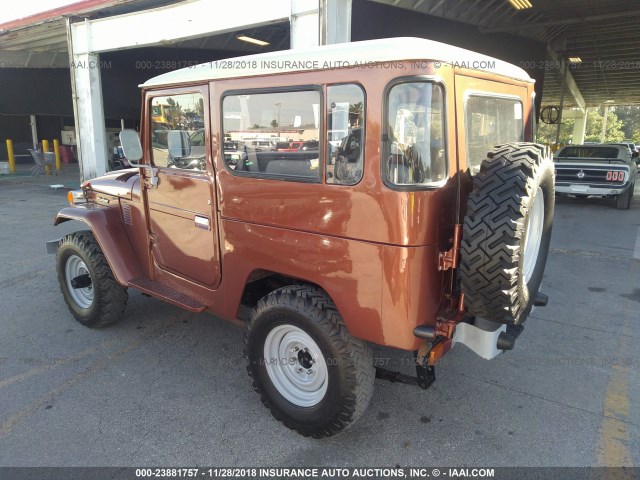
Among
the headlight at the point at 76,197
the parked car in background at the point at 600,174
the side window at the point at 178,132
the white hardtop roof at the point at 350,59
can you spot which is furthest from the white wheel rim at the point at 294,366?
the parked car in background at the point at 600,174

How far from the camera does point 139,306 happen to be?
4.65 metres

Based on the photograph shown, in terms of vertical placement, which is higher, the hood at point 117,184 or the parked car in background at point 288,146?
the parked car in background at point 288,146

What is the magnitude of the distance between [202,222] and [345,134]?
1308mm

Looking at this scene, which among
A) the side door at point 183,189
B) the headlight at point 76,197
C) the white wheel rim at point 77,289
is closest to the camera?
the side door at point 183,189

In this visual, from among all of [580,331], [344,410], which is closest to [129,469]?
[344,410]

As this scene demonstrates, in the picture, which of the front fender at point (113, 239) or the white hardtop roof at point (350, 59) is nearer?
the white hardtop roof at point (350, 59)

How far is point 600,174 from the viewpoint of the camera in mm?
10562

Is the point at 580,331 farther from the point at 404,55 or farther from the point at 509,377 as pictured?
the point at 404,55

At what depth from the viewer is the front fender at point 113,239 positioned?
12.2ft

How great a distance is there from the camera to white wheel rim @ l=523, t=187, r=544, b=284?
2.79 m

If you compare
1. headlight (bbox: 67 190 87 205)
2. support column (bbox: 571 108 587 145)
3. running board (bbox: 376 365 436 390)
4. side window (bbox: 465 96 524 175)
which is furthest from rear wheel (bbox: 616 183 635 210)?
support column (bbox: 571 108 587 145)

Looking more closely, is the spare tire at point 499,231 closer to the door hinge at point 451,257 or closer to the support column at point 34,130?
the door hinge at point 451,257

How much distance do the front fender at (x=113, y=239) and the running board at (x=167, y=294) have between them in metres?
0.10

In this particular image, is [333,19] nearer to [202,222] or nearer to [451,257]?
[202,222]
